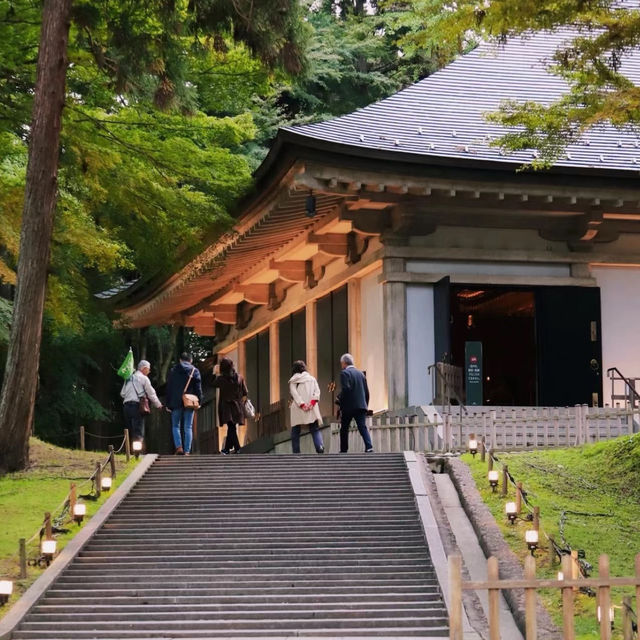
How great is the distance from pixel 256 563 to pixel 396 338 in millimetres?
9526

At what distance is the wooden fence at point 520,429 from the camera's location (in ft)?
61.9

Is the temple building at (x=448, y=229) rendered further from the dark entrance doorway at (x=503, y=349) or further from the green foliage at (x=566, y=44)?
the dark entrance doorway at (x=503, y=349)

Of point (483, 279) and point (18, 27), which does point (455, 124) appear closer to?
point (483, 279)

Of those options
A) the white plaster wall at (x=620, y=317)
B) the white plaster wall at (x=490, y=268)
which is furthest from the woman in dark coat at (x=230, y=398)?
the white plaster wall at (x=620, y=317)

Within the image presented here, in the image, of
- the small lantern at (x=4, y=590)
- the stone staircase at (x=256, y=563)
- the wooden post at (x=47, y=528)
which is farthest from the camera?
the wooden post at (x=47, y=528)

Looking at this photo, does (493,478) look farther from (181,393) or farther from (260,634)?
(181,393)

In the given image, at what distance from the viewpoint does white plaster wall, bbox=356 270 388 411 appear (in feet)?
76.3

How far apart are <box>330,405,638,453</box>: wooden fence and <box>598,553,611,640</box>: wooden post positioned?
353 inches

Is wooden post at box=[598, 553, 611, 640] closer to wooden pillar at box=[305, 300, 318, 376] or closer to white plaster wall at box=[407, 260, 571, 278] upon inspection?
white plaster wall at box=[407, 260, 571, 278]

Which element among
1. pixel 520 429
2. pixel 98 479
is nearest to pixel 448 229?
pixel 520 429

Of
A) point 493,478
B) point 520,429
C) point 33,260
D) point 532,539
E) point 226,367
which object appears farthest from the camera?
point 226,367

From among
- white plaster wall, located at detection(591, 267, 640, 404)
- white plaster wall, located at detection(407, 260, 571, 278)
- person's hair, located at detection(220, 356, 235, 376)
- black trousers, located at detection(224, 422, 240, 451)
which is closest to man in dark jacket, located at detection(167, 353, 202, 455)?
person's hair, located at detection(220, 356, 235, 376)

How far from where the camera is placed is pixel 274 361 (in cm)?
3108

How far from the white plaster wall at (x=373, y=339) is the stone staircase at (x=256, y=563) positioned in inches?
237
